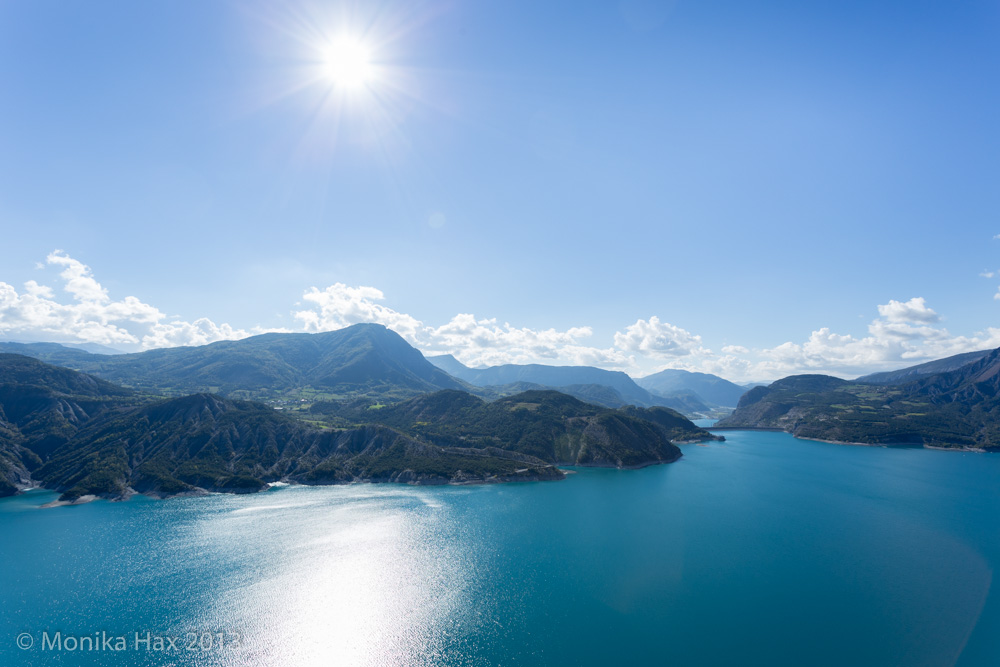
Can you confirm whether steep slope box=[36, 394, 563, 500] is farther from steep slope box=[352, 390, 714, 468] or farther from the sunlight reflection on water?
the sunlight reflection on water

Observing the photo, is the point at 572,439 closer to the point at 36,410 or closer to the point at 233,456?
the point at 233,456

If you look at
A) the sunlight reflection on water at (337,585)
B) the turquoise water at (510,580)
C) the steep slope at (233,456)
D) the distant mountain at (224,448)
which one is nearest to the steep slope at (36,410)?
the distant mountain at (224,448)

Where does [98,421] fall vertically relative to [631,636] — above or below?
above

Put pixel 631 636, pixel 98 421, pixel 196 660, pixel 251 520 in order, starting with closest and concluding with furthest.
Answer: pixel 196 660
pixel 631 636
pixel 251 520
pixel 98 421

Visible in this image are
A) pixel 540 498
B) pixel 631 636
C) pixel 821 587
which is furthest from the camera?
pixel 540 498

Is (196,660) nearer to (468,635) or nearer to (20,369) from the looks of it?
(468,635)

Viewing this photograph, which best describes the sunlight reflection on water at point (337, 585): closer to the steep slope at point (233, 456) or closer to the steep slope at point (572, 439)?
the steep slope at point (233, 456)

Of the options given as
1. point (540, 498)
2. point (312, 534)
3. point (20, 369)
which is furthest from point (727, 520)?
point (20, 369)

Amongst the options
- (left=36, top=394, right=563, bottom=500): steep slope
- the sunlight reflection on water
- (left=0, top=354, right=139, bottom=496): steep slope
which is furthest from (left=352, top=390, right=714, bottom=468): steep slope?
(left=0, top=354, right=139, bottom=496): steep slope
